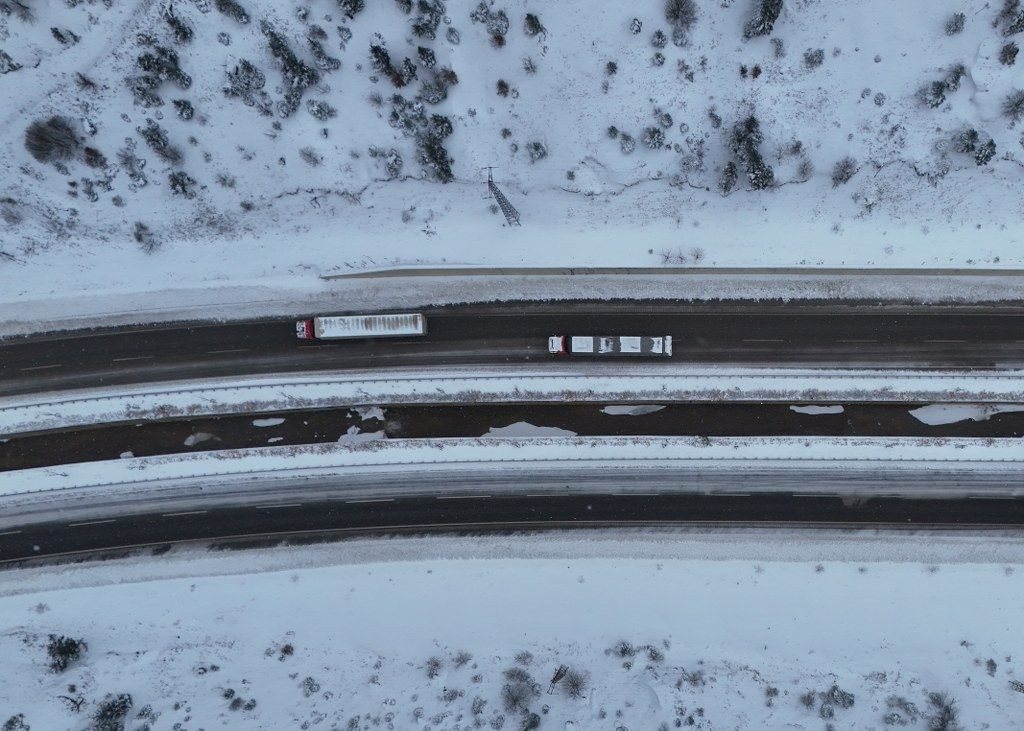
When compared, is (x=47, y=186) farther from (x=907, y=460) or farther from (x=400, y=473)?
(x=907, y=460)

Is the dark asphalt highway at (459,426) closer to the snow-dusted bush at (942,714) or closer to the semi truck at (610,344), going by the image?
Result: the semi truck at (610,344)

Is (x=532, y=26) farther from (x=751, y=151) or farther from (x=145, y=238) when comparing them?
(x=145, y=238)

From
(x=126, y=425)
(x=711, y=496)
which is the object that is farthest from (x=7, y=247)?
(x=711, y=496)

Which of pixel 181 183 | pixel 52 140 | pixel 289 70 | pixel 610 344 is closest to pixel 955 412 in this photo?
pixel 610 344

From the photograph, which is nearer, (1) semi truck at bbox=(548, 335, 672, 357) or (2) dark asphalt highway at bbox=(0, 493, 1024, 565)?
(1) semi truck at bbox=(548, 335, 672, 357)

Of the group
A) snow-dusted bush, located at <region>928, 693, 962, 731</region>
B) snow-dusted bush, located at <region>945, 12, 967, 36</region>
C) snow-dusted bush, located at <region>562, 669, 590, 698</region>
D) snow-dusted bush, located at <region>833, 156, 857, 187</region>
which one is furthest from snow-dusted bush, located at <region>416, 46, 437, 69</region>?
snow-dusted bush, located at <region>928, 693, 962, 731</region>

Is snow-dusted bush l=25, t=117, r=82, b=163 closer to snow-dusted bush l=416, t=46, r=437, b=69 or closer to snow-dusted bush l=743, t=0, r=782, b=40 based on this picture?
snow-dusted bush l=416, t=46, r=437, b=69
